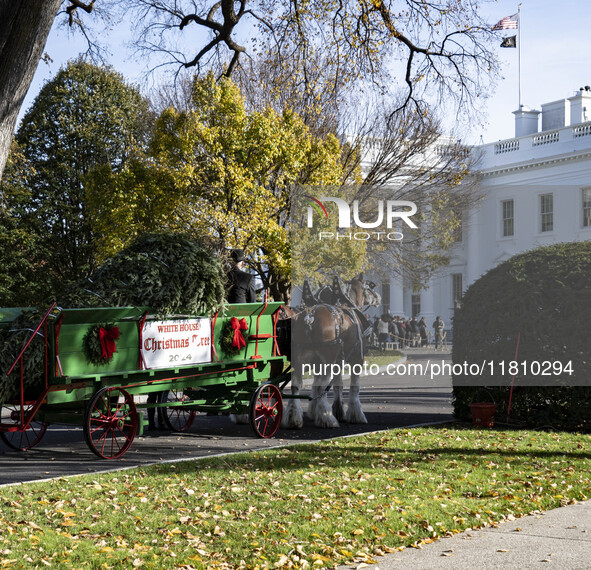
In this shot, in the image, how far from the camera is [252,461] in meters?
9.66

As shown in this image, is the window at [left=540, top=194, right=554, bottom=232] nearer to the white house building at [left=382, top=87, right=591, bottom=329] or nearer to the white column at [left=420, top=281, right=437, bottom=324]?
the white house building at [left=382, top=87, right=591, bottom=329]

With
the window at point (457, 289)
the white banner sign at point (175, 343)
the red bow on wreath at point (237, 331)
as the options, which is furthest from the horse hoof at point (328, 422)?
the window at point (457, 289)

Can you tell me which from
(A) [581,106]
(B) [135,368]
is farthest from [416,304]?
(A) [581,106]

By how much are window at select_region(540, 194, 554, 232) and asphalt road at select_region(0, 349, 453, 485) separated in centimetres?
384

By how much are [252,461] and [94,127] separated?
85.0 feet

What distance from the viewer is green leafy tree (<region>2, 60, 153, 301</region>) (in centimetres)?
3234

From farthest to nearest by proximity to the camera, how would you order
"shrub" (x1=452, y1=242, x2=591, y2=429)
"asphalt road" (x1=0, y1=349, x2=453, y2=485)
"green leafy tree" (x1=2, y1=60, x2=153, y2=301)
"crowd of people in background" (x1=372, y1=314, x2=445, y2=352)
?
"green leafy tree" (x1=2, y1=60, x2=153, y2=301) < "crowd of people in background" (x1=372, y1=314, x2=445, y2=352) < "shrub" (x1=452, y1=242, x2=591, y2=429) < "asphalt road" (x1=0, y1=349, x2=453, y2=485)

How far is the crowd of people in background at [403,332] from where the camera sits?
531 inches

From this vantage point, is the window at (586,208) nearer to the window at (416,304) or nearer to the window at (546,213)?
the window at (546,213)

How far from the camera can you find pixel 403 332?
13.2 m

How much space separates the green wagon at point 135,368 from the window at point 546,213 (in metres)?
6.41

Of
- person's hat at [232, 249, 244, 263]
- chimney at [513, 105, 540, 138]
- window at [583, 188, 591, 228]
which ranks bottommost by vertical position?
person's hat at [232, 249, 244, 263]

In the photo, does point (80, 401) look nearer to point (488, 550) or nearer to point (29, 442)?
point (29, 442)

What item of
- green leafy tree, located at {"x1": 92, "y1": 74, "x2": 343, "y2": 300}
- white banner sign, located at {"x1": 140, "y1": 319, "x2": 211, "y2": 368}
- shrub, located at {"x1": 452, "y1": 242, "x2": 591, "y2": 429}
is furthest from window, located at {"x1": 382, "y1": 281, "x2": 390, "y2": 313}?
green leafy tree, located at {"x1": 92, "y1": 74, "x2": 343, "y2": 300}
